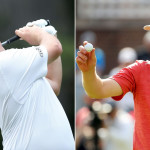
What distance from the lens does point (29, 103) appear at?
360 cm

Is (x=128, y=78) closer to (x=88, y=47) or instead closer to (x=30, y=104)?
(x=88, y=47)

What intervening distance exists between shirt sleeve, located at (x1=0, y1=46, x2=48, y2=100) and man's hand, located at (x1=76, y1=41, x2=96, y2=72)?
236mm

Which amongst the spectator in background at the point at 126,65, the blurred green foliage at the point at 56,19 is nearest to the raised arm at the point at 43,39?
the blurred green foliage at the point at 56,19

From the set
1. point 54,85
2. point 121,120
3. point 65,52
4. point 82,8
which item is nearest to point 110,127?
point 121,120

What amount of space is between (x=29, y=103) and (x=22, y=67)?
0.74 ft

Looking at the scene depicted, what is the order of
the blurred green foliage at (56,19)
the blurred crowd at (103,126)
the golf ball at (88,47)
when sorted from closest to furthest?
the golf ball at (88,47) → the blurred crowd at (103,126) → the blurred green foliage at (56,19)

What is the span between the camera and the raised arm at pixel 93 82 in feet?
11.7

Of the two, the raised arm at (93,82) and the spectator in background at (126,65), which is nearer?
the raised arm at (93,82)

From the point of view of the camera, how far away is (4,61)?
11.7 ft

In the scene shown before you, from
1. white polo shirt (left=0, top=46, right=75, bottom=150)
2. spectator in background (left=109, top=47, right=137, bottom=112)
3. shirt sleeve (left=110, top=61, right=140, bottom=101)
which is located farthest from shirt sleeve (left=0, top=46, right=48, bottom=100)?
spectator in background (left=109, top=47, right=137, bottom=112)

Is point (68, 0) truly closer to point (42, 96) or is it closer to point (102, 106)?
point (102, 106)

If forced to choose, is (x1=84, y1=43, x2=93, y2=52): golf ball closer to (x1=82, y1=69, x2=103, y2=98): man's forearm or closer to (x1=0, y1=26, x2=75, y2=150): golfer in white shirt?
(x1=82, y1=69, x2=103, y2=98): man's forearm

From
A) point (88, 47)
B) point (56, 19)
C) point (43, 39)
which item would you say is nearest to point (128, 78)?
point (88, 47)

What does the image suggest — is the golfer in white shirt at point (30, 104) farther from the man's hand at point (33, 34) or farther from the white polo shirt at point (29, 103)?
the man's hand at point (33, 34)
